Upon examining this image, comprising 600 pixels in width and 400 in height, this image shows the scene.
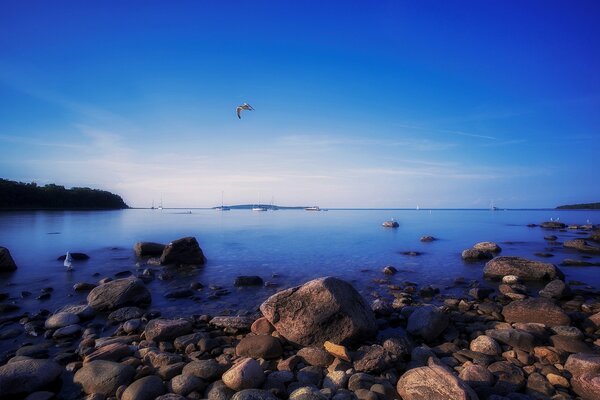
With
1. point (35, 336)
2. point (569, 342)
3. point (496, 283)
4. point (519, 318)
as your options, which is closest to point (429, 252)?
point (496, 283)

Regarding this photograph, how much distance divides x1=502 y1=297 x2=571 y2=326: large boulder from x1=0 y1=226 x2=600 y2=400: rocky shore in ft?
0.11

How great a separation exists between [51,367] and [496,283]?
62.7 ft

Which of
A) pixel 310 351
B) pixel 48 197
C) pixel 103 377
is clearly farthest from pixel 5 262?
pixel 48 197

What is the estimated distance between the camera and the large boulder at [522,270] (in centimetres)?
1688

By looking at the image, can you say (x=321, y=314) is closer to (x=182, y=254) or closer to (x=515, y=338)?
(x=515, y=338)

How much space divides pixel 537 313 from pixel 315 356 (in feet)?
26.1

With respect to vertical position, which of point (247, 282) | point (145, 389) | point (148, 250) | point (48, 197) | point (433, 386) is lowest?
point (247, 282)

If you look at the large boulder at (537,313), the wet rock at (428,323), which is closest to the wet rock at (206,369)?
the wet rock at (428,323)

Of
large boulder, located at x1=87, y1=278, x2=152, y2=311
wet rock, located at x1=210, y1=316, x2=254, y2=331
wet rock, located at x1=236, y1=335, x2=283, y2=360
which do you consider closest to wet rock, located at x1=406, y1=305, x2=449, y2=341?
wet rock, located at x1=236, y1=335, x2=283, y2=360

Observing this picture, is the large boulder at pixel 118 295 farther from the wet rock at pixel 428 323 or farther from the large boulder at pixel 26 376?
the wet rock at pixel 428 323

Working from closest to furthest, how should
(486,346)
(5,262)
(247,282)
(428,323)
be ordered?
(486,346) < (428,323) < (247,282) < (5,262)

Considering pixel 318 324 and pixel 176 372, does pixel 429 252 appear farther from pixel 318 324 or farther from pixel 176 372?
pixel 176 372

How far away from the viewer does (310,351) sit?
7512mm

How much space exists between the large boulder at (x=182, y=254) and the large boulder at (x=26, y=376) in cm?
1494
